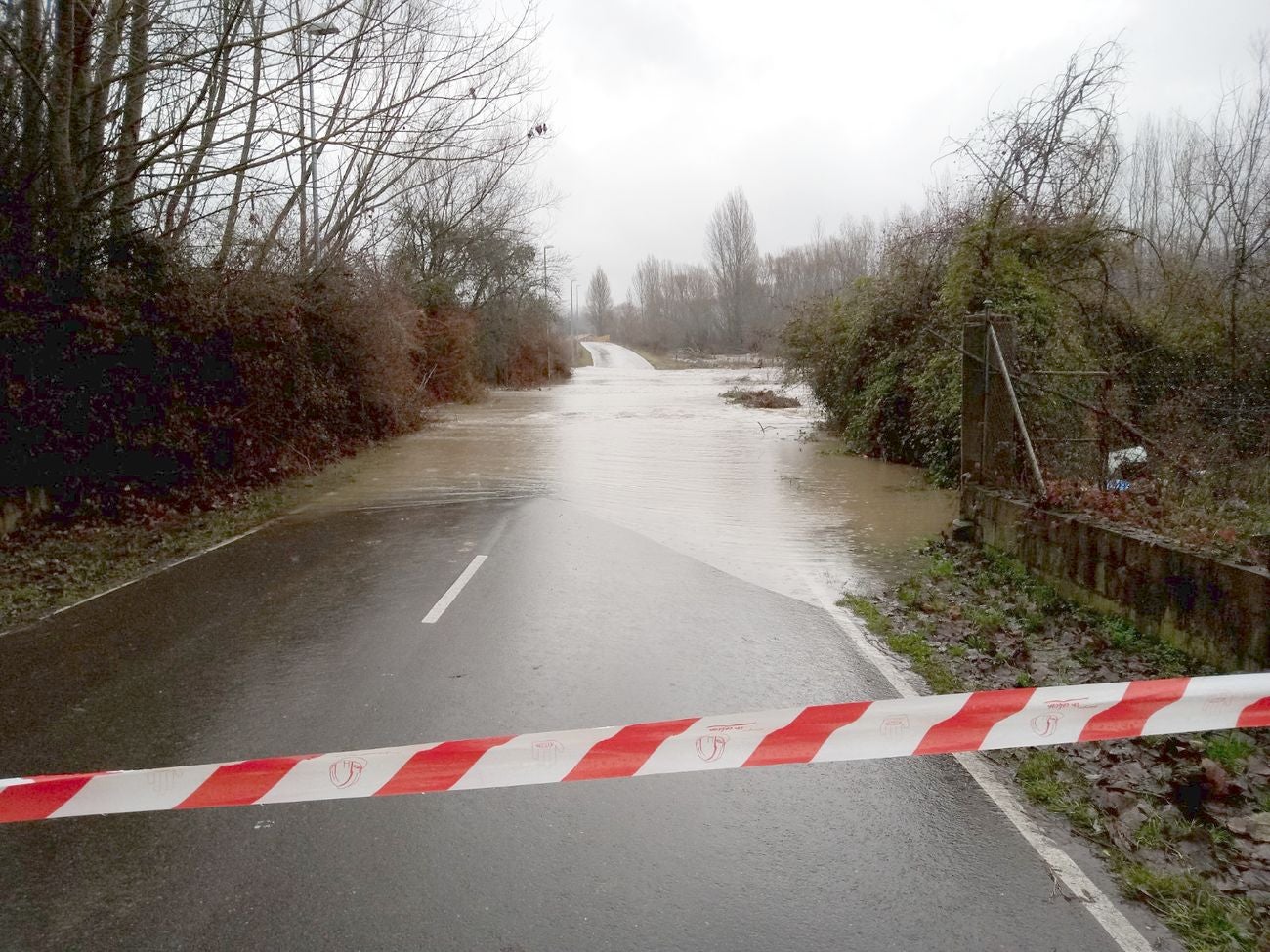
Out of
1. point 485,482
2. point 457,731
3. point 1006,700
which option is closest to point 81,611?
point 457,731

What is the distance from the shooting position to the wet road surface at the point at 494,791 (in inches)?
134

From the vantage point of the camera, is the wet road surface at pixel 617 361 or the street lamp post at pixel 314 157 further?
the wet road surface at pixel 617 361

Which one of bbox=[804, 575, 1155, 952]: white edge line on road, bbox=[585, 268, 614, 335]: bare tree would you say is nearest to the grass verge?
bbox=[804, 575, 1155, 952]: white edge line on road

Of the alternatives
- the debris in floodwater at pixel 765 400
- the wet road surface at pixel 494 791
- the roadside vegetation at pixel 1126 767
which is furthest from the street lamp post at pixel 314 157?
the debris in floodwater at pixel 765 400

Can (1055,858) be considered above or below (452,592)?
below

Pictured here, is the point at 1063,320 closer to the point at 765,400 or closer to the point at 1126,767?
the point at 1126,767

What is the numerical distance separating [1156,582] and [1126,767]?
7.35 ft

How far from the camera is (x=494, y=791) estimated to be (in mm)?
4410

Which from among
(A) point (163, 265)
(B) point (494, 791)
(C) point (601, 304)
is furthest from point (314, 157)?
(C) point (601, 304)

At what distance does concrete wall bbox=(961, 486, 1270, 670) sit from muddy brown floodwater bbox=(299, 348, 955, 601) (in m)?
1.55

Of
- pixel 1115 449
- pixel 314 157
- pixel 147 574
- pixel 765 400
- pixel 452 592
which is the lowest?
pixel 765 400

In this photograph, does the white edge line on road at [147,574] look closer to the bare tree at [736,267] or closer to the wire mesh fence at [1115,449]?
the wire mesh fence at [1115,449]

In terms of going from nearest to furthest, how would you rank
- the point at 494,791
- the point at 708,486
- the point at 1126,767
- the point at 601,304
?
the point at 494,791
the point at 1126,767
the point at 708,486
the point at 601,304

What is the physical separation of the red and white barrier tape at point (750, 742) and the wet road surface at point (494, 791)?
31 centimetres
